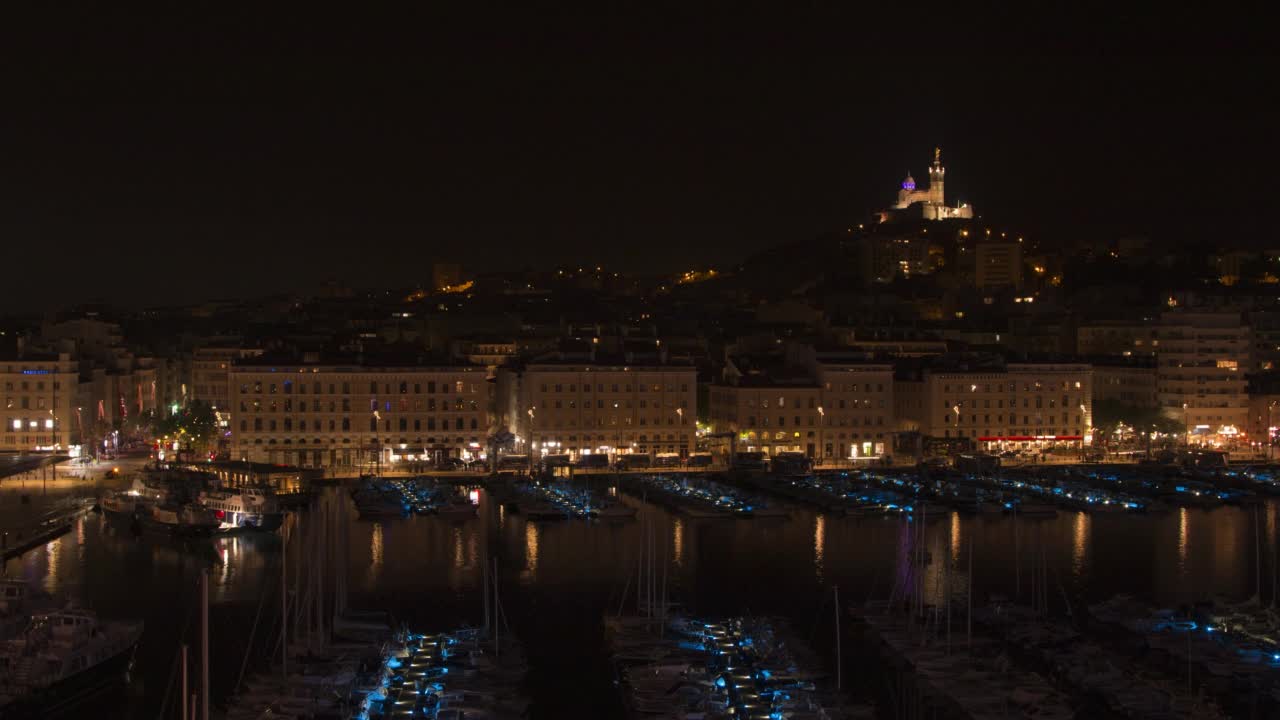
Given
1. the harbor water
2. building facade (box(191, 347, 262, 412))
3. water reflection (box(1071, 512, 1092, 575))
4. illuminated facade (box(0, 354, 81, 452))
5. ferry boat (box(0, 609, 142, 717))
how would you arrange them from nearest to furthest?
ferry boat (box(0, 609, 142, 717)) < the harbor water < water reflection (box(1071, 512, 1092, 575)) < illuminated facade (box(0, 354, 81, 452)) < building facade (box(191, 347, 262, 412))

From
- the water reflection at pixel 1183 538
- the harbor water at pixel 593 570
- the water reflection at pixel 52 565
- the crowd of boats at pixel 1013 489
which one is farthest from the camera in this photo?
the crowd of boats at pixel 1013 489

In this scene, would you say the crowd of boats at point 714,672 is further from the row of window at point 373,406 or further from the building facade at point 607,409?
the building facade at point 607,409

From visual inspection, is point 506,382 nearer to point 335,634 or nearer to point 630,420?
point 630,420

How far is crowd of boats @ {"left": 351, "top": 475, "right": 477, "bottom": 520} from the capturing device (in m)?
36.7

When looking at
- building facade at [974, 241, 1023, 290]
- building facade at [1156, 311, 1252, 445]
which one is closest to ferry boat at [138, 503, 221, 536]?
building facade at [1156, 311, 1252, 445]

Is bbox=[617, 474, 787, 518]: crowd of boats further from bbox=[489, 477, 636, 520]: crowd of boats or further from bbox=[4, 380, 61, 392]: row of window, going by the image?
bbox=[4, 380, 61, 392]: row of window

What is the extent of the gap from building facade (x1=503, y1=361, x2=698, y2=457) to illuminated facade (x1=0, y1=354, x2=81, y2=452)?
1541cm

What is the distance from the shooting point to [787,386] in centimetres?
4888

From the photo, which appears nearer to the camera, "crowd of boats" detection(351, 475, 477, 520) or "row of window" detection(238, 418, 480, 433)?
"crowd of boats" detection(351, 475, 477, 520)

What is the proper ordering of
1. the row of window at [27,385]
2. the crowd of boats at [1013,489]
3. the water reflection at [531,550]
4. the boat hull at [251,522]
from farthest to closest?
the row of window at [27,385] < the crowd of boats at [1013,489] < the boat hull at [251,522] < the water reflection at [531,550]

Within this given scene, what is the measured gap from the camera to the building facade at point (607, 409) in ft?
155

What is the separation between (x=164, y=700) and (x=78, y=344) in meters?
44.8

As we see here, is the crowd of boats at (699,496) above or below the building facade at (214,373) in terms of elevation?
below

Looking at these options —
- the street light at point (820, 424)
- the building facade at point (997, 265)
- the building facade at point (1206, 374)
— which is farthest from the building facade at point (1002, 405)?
the building facade at point (997, 265)
